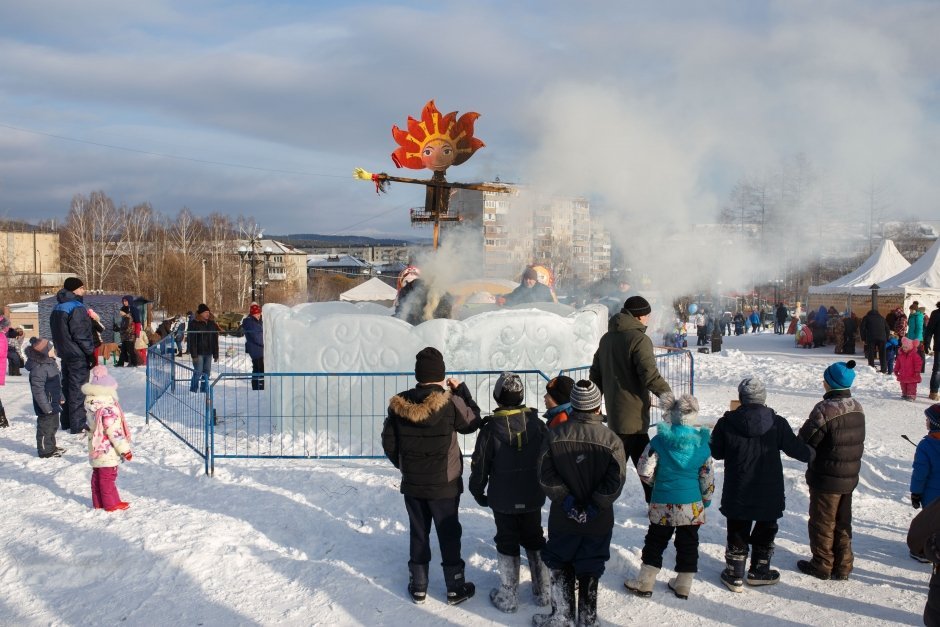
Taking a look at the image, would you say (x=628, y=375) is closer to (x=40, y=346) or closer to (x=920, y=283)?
(x=40, y=346)

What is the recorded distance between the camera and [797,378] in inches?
601

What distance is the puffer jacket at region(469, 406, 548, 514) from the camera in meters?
4.47

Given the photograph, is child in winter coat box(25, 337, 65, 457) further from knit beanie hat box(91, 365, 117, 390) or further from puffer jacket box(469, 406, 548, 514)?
puffer jacket box(469, 406, 548, 514)

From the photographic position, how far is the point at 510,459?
14.8 ft

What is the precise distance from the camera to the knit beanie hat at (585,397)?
416 cm

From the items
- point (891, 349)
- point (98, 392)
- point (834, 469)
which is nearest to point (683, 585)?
point (834, 469)

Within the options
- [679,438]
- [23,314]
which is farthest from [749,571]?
[23,314]

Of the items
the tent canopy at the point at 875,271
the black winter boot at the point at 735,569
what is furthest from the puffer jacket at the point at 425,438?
the tent canopy at the point at 875,271

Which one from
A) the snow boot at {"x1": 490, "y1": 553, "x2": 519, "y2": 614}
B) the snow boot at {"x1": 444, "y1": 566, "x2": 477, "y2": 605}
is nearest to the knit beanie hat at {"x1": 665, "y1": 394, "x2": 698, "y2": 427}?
the snow boot at {"x1": 490, "y1": 553, "x2": 519, "y2": 614}

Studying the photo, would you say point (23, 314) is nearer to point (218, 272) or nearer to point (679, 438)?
point (218, 272)

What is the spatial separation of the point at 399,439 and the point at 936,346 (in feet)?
38.3

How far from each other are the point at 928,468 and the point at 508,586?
315 centimetres

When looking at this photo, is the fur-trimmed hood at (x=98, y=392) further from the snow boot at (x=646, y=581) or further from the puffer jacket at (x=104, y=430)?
the snow boot at (x=646, y=581)

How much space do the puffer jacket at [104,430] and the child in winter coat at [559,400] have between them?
13.4 feet
